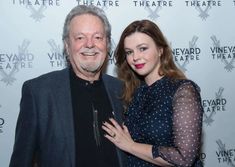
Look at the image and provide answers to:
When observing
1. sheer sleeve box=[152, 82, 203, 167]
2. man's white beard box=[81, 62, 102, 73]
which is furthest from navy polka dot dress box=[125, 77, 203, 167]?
man's white beard box=[81, 62, 102, 73]

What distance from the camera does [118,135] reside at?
176 cm

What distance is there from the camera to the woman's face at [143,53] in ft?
5.79

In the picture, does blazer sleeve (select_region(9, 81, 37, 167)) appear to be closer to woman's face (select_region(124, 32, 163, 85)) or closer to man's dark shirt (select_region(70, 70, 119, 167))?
man's dark shirt (select_region(70, 70, 119, 167))

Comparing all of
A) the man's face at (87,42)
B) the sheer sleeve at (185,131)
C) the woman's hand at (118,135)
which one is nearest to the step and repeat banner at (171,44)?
the man's face at (87,42)

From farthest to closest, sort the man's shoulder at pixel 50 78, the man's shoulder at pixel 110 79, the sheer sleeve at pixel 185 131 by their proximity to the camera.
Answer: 1. the man's shoulder at pixel 110 79
2. the man's shoulder at pixel 50 78
3. the sheer sleeve at pixel 185 131

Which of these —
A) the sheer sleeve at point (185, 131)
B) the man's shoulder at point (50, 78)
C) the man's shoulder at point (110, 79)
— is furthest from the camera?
the man's shoulder at point (110, 79)

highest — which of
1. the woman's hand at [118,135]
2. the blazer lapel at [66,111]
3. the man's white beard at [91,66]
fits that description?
the man's white beard at [91,66]

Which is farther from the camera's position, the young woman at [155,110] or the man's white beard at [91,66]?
the man's white beard at [91,66]

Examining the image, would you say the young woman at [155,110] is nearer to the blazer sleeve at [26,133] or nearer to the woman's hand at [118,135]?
the woman's hand at [118,135]

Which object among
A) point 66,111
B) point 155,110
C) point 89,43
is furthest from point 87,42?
point 155,110

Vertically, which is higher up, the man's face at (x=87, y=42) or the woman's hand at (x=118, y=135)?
the man's face at (x=87, y=42)

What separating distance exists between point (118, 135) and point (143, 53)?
0.42m

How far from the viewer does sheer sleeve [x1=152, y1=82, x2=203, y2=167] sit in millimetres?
1588

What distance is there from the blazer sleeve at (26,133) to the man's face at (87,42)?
0.29 metres
